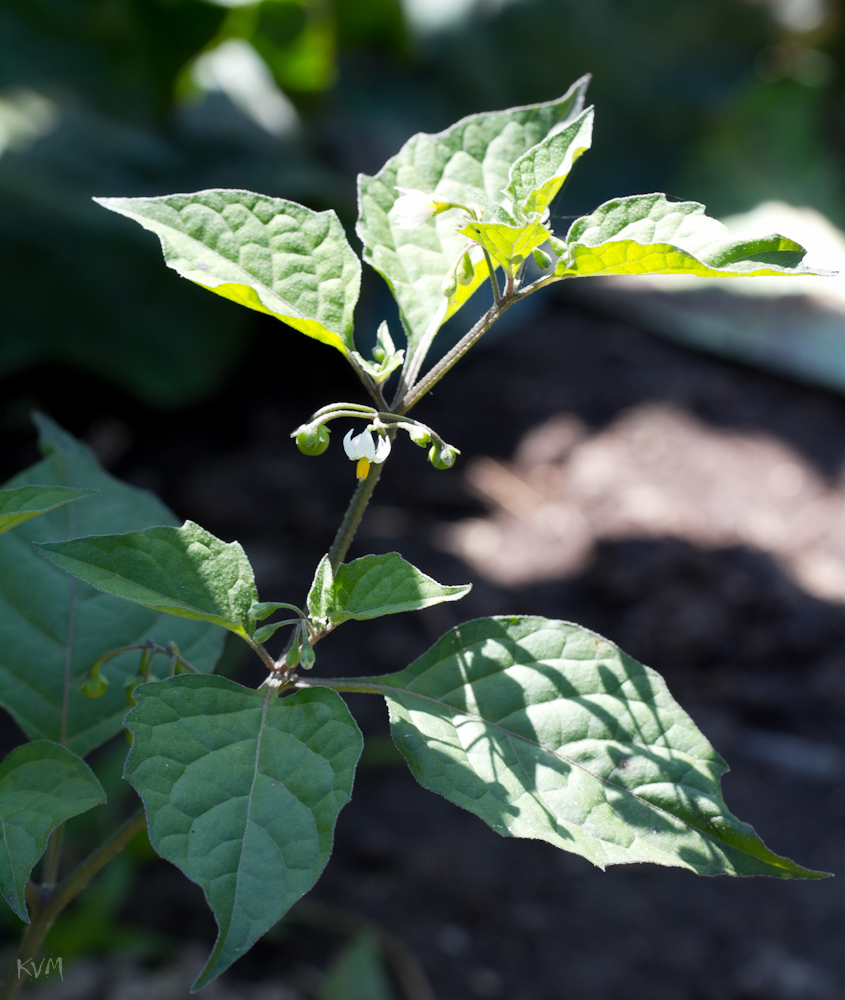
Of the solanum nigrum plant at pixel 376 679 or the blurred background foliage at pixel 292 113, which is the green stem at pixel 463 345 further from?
the blurred background foliage at pixel 292 113

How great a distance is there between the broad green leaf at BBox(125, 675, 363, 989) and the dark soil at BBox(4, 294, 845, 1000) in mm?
1672

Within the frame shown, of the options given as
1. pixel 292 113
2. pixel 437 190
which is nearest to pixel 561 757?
pixel 437 190

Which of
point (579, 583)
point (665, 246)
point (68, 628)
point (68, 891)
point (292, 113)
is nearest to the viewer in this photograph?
point (665, 246)

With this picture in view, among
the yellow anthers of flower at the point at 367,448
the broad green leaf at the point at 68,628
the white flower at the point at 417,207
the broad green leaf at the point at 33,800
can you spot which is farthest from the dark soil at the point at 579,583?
the white flower at the point at 417,207

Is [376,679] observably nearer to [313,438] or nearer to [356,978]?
[313,438]

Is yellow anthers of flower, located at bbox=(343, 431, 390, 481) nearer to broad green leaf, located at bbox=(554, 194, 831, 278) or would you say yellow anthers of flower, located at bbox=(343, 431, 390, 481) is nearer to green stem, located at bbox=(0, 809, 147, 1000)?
broad green leaf, located at bbox=(554, 194, 831, 278)

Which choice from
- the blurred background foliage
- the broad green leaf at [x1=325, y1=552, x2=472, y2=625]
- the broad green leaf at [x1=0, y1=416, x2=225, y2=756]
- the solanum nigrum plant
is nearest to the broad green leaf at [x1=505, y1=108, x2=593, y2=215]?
the solanum nigrum plant

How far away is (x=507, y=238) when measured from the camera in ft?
2.29

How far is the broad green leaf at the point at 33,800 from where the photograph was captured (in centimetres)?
68

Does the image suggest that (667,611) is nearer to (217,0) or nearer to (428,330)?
(428,330)

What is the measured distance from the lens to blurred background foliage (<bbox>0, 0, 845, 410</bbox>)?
353 centimetres

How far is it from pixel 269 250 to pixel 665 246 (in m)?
0.32

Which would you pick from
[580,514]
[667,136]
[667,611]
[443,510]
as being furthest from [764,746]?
[667,136]

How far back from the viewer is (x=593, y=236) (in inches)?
28.2
